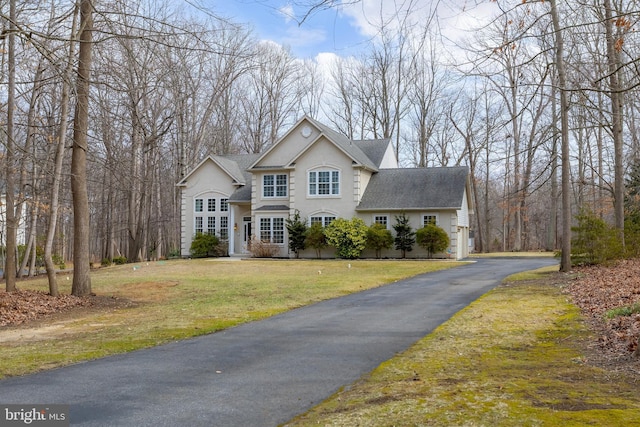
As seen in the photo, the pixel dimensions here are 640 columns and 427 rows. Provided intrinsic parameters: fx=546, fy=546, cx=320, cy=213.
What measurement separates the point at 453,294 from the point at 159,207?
1571 inches

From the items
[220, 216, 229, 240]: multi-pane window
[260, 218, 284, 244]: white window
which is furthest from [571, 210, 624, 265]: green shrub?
[220, 216, 229, 240]: multi-pane window

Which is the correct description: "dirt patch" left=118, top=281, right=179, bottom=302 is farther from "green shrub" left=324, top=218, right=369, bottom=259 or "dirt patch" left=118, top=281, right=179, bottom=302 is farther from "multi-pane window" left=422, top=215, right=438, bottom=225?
"multi-pane window" left=422, top=215, right=438, bottom=225

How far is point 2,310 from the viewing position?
42.1ft

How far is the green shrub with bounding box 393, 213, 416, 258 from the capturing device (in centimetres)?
3216

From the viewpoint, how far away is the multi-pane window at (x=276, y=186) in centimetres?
3581

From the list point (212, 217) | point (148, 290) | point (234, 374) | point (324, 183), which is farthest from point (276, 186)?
point (234, 374)

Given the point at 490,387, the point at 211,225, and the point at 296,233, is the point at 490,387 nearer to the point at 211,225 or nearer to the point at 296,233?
the point at 296,233

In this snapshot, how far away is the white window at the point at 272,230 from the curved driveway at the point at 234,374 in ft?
77.8

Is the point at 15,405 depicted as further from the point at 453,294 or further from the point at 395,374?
the point at 453,294

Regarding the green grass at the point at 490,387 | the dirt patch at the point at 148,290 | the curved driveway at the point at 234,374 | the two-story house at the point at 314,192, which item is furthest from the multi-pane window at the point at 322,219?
the green grass at the point at 490,387

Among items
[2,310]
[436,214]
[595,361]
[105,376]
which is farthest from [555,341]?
[436,214]

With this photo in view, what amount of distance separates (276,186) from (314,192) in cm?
282

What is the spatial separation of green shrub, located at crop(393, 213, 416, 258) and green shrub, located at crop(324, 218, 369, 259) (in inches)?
75.2

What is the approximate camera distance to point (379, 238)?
31828 mm
